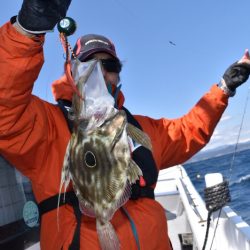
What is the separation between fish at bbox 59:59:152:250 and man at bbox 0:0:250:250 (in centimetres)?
28

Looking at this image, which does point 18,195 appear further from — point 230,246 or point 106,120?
point 230,246

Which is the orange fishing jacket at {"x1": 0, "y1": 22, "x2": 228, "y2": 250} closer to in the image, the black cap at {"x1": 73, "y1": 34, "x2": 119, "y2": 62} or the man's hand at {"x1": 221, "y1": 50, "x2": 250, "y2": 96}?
the man's hand at {"x1": 221, "y1": 50, "x2": 250, "y2": 96}

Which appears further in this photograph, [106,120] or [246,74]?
[246,74]

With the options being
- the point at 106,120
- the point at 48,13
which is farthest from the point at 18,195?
the point at 48,13

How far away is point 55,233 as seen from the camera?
2.49 meters

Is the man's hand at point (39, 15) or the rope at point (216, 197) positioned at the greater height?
the man's hand at point (39, 15)

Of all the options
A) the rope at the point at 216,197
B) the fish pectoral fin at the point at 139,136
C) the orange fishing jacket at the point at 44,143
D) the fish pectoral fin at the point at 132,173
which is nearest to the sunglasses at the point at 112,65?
the orange fishing jacket at the point at 44,143

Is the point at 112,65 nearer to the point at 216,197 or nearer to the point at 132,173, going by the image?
the point at 132,173

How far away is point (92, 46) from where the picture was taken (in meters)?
2.95

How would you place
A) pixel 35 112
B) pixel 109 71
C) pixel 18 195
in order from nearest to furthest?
pixel 35 112 → pixel 109 71 → pixel 18 195

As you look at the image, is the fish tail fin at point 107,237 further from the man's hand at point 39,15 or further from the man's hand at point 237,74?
Answer: the man's hand at point 237,74

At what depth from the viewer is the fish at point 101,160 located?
6.71 ft

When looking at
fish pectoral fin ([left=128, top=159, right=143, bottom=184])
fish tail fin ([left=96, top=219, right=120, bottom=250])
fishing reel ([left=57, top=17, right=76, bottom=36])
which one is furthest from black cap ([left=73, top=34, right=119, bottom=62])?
fish tail fin ([left=96, top=219, right=120, bottom=250])

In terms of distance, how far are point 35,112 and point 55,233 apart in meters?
0.83
